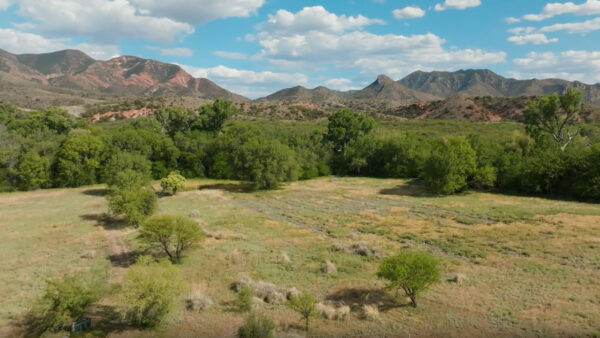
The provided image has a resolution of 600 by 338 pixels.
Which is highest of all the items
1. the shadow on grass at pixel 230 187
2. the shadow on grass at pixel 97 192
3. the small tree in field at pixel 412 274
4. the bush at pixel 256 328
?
the small tree in field at pixel 412 274

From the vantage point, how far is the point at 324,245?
27891 mm

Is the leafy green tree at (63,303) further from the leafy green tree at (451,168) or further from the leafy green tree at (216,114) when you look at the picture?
the leafy green tree at (216,114)

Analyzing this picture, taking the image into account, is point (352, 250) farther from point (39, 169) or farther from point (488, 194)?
point (39, 169)

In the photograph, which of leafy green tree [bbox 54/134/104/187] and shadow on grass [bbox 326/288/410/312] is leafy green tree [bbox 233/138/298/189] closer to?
leafy green tree [bbox 54/134/104/187]

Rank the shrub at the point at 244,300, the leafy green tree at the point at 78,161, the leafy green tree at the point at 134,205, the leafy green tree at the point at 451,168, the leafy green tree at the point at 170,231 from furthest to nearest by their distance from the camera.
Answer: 1. the leafy green tree at the point at 78,161
2. the leafy green tree at the point at 451,168
3. the leafy green tree at the point at 134,205
4. the leafy green tree at the point at 170,231
5. the shrub at the point at 244,300

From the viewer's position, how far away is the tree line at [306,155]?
4680 centimetres

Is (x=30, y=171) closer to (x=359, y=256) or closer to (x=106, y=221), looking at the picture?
(x=106, y=221)

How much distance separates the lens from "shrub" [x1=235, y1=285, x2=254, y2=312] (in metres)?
17.6

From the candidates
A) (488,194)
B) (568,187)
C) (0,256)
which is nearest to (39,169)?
(0,256)

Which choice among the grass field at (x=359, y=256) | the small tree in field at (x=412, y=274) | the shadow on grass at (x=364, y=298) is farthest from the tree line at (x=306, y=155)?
the small tree in field at (x=412, y=274)

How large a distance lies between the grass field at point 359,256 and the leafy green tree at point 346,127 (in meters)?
26.8

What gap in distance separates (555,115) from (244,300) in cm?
5522

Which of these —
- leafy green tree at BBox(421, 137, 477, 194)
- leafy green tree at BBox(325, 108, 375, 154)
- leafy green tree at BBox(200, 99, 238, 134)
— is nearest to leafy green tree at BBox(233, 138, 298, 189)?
leafy green tree at BBox(325, 108, 375, 154)

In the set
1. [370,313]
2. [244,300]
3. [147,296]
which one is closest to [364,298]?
[370,313]
